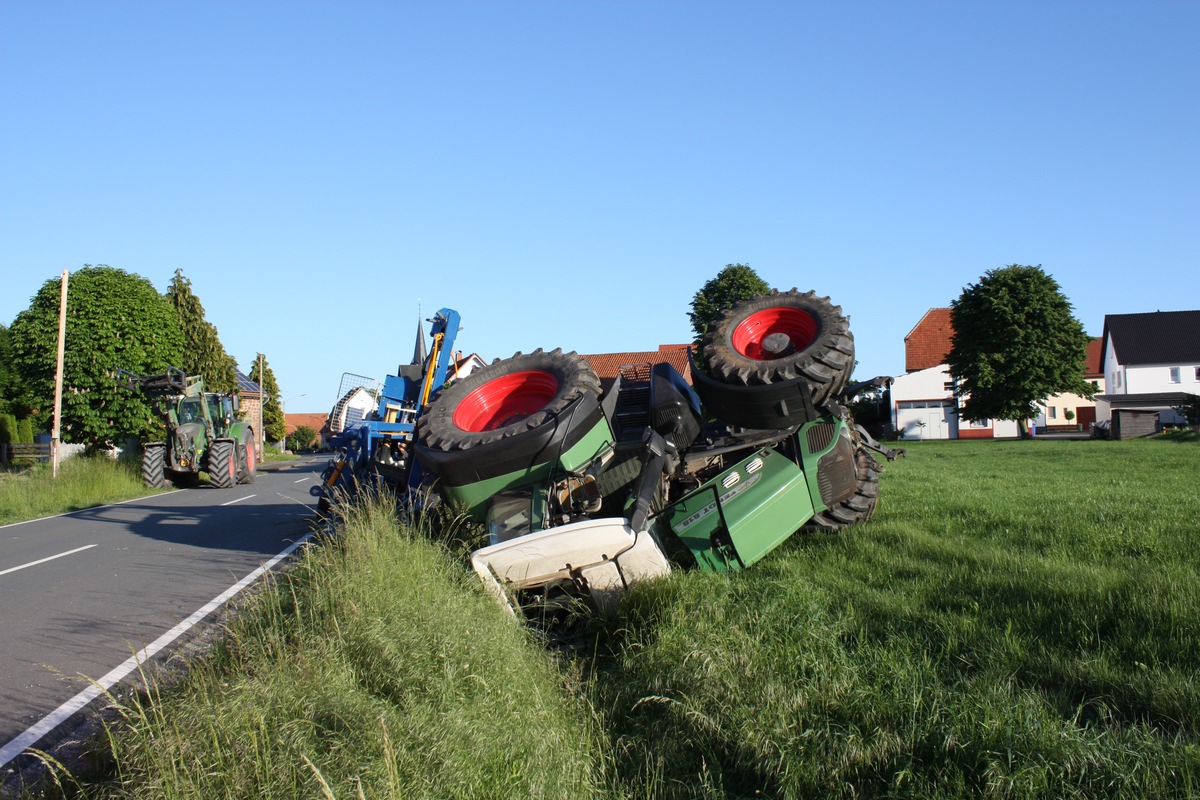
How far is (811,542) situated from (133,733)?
223 inches

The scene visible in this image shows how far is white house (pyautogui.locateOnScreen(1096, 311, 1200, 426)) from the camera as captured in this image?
65188mm

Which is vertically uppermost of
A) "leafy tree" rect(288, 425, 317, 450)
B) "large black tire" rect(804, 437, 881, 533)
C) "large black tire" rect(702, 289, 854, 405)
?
"large black tire" rect(702, 289, 854, 405)

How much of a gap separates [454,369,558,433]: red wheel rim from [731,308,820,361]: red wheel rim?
1.69 m

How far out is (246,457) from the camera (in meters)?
26.9

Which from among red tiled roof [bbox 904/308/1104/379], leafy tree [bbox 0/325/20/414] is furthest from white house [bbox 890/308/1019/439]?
leafy tree [bbox 0/325/20/414]

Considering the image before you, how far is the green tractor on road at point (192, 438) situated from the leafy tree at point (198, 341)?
2272 cm

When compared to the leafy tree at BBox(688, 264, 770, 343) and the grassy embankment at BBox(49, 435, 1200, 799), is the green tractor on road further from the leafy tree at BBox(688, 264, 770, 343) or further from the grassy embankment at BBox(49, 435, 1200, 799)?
the leafy tree at BBox(688, 264, 770, 343)

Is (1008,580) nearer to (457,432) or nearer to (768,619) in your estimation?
(768,619)

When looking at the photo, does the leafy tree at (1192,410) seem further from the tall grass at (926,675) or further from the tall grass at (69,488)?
the tall grass at (69,488)

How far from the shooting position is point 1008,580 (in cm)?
570

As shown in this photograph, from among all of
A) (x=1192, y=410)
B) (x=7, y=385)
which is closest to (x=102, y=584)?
(x=1192, y=410)

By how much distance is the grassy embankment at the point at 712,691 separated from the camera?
3305mm

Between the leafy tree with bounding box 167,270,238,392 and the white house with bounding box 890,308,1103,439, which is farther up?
the leafy tree with bounding box 167,270,238,392

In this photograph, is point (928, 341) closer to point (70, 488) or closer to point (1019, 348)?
point (1019, 348)
